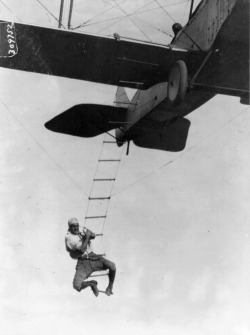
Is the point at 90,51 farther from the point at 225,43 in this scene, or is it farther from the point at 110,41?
the point at 225,43

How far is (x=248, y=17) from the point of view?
18.5 ft

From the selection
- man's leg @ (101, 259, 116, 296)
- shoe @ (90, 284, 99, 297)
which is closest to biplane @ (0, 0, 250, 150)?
man's leg @ (101, 259, 116, 296)

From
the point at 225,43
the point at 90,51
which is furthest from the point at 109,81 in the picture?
the point at 225,43

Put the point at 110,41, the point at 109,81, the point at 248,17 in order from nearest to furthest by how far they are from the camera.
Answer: the point at 248,17 < the point at 110,41 < the point at 109,81

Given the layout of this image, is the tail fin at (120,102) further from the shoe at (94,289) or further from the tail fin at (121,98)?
the shoe at (94,289)

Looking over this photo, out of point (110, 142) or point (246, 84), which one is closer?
point (246, 84)

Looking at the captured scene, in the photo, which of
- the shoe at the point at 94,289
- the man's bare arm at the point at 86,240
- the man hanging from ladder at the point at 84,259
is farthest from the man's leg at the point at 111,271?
the man's bare arm at the point at 86,240

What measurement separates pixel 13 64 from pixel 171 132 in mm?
2900

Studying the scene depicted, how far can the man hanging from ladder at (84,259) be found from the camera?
6.12m

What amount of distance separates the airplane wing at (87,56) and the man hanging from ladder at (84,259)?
7.52 feet

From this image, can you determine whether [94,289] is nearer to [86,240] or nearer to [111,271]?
[111,271]

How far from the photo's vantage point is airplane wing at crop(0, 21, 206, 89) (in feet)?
21.4

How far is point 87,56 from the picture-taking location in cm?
685

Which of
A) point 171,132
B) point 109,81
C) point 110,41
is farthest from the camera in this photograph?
point 171,132
